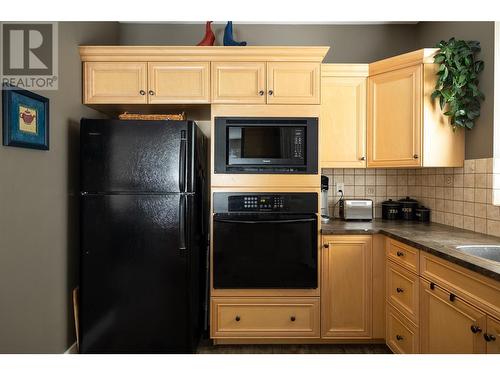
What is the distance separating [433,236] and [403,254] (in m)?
0.21

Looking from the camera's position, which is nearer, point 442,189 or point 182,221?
point 182,221

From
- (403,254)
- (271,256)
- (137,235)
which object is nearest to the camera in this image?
(403,254)

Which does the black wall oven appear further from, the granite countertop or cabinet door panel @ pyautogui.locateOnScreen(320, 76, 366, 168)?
cabinet door panel @ pyautogui.locateOnScreen(320, 76, 366, 168)

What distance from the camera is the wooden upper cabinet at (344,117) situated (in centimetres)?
261

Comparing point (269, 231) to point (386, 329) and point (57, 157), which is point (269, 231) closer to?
point (386, 329)

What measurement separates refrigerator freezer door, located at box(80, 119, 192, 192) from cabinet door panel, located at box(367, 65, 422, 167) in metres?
1.41

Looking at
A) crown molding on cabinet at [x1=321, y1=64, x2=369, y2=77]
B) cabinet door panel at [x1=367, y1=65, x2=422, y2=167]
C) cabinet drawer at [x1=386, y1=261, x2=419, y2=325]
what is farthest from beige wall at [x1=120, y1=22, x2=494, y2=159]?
cabinet drawer at [x1=386, y1=261, x2=419, y2=325]

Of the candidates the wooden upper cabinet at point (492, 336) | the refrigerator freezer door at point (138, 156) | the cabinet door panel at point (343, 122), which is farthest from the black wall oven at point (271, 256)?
the wooden upper cabinet at point (492, 336)

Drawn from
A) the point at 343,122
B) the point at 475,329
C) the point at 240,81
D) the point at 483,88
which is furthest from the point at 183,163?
the point at 483,88

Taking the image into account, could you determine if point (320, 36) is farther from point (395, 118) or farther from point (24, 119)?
point (24, 119)

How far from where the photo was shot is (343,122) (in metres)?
2.63

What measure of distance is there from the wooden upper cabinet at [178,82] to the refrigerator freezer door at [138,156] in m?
0.30

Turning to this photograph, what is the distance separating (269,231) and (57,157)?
140 centimetres
